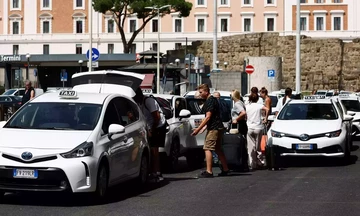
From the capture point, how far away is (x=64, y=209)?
12242mm

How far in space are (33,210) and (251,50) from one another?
248ft

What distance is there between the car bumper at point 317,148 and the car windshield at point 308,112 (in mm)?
1365

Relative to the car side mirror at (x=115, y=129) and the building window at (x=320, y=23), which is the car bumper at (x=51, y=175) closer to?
the car side mirror at (x=115, y=129)

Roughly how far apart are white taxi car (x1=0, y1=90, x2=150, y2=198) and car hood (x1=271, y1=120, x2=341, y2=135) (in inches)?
230

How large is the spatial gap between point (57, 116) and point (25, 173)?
1.53 m

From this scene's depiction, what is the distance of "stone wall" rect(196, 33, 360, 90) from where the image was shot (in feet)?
Result: 281

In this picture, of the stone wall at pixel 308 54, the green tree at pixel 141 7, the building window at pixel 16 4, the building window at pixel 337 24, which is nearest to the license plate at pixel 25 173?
the stone wall at pixel 308 54

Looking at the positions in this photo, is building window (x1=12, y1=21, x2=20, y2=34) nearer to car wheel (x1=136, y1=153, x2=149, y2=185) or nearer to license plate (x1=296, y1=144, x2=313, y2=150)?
license plate (x1=296, y1=144, x2=313, y2=150)

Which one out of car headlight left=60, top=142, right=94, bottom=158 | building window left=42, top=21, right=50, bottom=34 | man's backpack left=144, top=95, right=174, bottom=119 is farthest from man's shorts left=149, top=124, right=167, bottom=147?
building window left=42, top=21, right=50, bottom=34

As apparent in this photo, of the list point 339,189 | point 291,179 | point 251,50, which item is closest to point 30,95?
point 291,179

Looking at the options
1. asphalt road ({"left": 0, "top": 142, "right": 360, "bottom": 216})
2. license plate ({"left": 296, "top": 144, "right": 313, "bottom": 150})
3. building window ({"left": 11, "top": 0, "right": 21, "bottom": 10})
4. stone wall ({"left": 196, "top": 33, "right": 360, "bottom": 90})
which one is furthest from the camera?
building window ({"left": 11, "top": 0, "right": 21, "bottom": 10})

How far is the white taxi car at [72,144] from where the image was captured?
1227 centimetres

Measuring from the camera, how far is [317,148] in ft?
64.6

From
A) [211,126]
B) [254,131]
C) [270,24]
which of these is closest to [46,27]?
[270,24]
